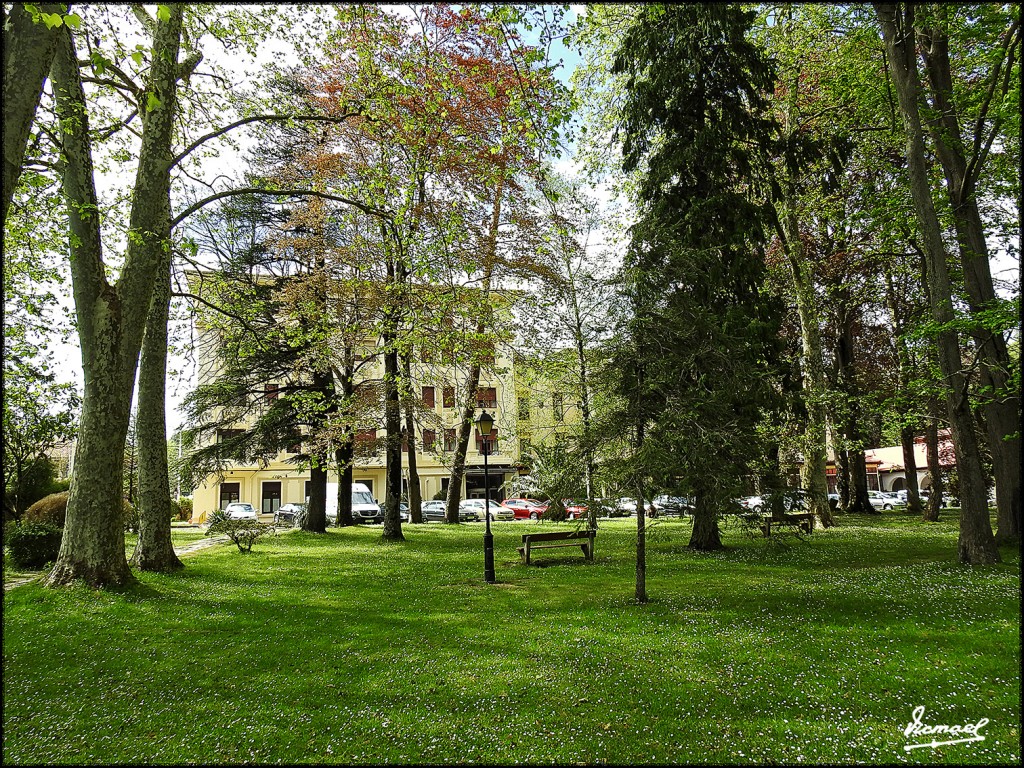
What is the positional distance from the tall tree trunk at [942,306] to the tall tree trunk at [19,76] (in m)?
Result: 12.4

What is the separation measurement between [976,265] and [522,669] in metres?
12.0

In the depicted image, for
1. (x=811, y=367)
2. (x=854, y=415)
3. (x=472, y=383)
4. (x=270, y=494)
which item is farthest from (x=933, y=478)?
(x=270, y=494)

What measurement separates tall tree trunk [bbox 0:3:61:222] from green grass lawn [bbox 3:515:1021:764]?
15.8ft

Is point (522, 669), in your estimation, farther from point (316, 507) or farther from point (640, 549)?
point (316, 507)

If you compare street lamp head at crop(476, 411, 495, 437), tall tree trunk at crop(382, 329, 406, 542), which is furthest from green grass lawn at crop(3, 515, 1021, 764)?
tall tree trunk at crop(382, 329, 406, 542)

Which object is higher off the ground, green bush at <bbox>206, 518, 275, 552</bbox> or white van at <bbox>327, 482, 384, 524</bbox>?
green bush at <bbox>206, 518, 275, 552</bbox>

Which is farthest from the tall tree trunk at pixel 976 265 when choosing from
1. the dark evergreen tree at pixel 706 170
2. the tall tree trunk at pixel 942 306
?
the dark evergreen tree at pixel 706 170

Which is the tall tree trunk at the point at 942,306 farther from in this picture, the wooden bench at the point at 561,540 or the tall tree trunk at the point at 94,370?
the tall tree trunk at the point at 94,370

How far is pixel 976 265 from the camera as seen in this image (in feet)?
37.7

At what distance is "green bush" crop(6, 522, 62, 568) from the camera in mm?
12062

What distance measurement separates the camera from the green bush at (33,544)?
12062mm

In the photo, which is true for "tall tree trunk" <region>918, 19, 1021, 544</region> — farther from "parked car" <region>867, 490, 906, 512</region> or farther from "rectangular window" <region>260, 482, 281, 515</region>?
"rectangular window" <region>260, 482, 281, 515</region>

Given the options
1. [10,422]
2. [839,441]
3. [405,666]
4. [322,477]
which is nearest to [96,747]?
[405,666]

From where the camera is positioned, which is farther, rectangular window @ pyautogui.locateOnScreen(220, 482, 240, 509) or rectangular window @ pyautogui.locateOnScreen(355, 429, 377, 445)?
rectangular window @ pyautogui.locateOnScreen(220, 482, 240, 509)
